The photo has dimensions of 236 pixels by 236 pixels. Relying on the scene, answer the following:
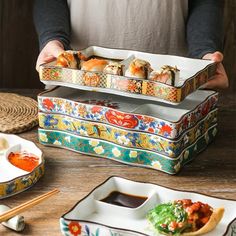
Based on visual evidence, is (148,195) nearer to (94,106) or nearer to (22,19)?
(94,106)

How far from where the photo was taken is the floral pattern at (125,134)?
1604 millimetres

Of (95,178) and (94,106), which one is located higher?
(94,106)

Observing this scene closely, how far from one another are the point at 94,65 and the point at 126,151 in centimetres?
22

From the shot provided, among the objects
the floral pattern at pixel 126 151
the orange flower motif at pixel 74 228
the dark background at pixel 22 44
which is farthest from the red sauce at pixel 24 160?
the dark background at pixel 22 44

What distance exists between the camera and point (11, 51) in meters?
2.94

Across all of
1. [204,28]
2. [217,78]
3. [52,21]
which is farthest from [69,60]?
[204,28]

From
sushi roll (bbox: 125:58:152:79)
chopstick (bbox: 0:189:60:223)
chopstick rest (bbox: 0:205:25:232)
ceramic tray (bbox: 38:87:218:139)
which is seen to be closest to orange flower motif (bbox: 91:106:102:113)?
ceramic tray (bbox: 38:87:218:139)

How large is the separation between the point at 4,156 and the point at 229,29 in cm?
158

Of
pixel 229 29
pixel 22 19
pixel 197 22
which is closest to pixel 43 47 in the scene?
pixel 197 22

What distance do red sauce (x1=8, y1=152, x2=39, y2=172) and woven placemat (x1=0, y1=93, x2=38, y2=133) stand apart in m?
0.20

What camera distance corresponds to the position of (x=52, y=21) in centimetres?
220

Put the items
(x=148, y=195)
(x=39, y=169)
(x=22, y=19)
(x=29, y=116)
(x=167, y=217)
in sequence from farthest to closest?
(x=22, y=19)
(x=29, y=116)
(x=39, y=169)
(x=148, y=195)
(x=167, y=217)

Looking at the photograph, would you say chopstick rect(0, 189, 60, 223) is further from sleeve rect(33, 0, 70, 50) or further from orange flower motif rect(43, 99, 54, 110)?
sleeve rect(33, 0, 70, 50)

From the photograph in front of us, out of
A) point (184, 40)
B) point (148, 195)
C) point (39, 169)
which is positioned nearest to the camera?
point (148, 195)
